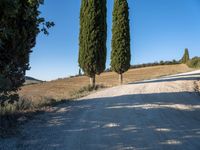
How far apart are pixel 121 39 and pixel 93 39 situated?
505 cm

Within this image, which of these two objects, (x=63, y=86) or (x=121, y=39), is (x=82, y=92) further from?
(x=63, y=86)

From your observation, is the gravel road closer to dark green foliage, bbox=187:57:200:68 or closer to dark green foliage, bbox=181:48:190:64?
dark green foliage, bbox=187:57:200:68

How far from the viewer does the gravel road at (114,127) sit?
1088 cm

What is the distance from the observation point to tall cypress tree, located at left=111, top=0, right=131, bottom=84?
3700 centimetres

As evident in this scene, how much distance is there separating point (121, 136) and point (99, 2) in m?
22.5

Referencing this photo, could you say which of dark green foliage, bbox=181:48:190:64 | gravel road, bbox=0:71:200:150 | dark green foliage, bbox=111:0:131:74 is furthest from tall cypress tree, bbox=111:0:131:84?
dark green foliage, bbox=181:48:190:64

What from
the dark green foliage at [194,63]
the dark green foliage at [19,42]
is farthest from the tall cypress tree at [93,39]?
the dark green foliage at [194,63]

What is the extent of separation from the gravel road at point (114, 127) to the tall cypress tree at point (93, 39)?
44.8 feet

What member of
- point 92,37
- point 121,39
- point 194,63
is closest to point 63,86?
point 121,39

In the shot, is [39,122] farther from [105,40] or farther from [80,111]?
[105,40]

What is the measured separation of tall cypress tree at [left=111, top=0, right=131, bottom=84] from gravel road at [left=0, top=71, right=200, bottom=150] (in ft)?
59.5

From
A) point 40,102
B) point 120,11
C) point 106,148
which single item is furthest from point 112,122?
point 120,11

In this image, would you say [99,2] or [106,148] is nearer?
[106,148]

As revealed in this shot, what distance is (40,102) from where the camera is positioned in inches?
741
